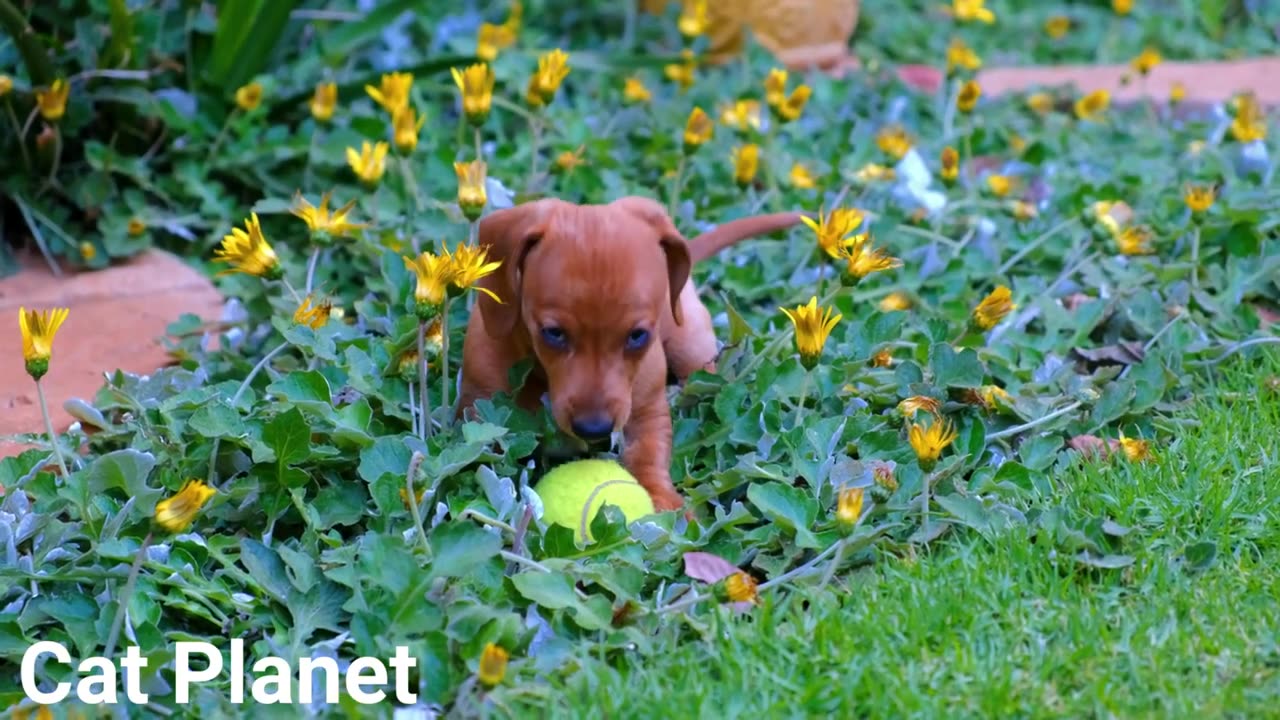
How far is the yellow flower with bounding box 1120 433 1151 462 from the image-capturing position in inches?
120

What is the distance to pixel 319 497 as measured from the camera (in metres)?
2.86

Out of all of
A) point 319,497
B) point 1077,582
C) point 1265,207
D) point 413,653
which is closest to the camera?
point 413,653

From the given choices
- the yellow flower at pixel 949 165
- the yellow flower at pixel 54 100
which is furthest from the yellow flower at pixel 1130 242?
the yellow flower at pixel 54 100

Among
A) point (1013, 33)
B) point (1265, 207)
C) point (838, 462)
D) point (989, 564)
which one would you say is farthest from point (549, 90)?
point (1013, 33)

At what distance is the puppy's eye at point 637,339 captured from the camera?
2.88m

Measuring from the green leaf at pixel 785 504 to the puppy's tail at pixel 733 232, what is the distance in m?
0.83

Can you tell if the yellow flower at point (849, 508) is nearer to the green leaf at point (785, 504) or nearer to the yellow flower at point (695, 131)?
the green leaf at point (785, 504)

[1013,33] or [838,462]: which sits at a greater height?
[838,462]

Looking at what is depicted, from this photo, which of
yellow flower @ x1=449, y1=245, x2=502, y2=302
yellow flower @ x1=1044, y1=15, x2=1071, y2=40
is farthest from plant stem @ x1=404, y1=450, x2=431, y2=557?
yellow flower @ x1=1044, y1=15, x2=1071, y2=40

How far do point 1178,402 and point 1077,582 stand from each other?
3.14ft

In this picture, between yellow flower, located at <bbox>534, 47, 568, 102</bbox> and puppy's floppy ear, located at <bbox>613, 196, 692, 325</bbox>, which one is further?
yellow flower, located at <bbox>534, 47, 568, 102</bbox>

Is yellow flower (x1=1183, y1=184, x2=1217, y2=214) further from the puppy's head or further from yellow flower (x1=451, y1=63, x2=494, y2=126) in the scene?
yellow flower (x1=451, y1=63, x2=494, y2=126)

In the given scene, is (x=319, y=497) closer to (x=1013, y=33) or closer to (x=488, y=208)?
(x=488, y=208)

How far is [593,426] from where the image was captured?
2.79m
